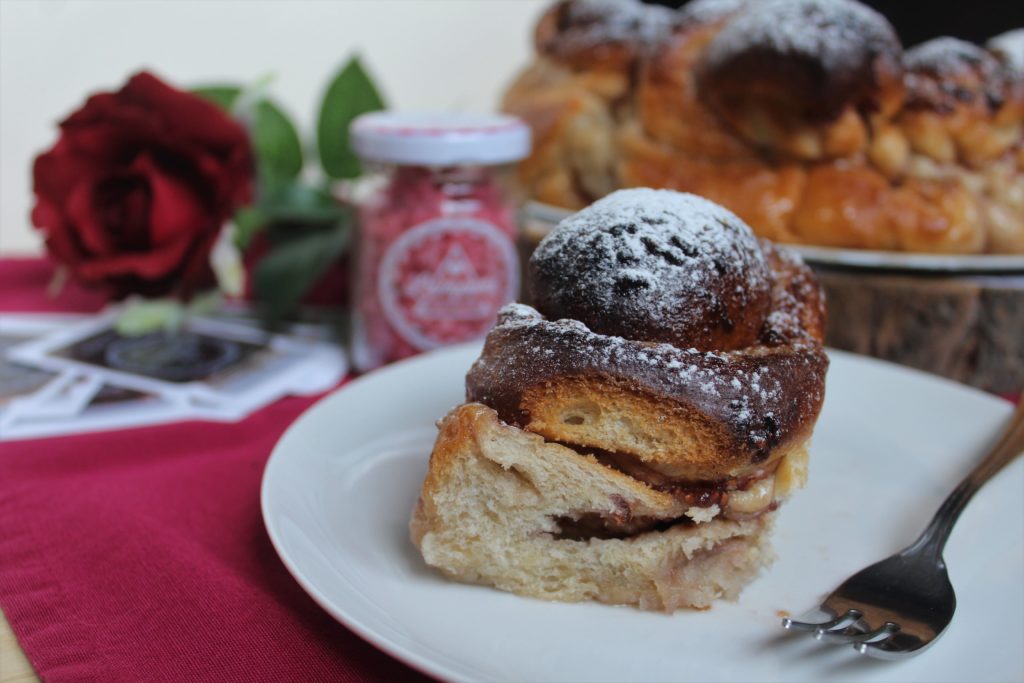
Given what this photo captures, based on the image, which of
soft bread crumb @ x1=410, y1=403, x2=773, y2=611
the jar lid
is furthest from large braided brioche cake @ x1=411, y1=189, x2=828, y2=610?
the jar lid

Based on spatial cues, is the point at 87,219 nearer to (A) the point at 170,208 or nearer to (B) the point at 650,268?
(A) the point at 170,208

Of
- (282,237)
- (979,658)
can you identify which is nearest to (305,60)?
(282,237)

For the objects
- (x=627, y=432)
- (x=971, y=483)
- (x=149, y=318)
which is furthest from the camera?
(x=149, y=318)

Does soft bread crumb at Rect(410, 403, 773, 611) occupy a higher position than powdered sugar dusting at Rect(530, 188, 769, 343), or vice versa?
powdered sugar dusting at Rect(530, 188, 769, 343)

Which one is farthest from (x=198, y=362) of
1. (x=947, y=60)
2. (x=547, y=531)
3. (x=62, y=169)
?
(x=947, y=60)

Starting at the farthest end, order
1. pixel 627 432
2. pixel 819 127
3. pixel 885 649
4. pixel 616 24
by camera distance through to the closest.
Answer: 1. pixel 616 24
2. pixel 819 127
3. pixel 627 432
4. pixel 885 649

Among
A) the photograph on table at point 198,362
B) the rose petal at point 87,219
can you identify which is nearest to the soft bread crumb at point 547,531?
the photograph on table at point 198,362

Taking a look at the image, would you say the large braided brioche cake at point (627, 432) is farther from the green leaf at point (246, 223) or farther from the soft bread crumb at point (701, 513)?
the green leaf at point (246, 223)

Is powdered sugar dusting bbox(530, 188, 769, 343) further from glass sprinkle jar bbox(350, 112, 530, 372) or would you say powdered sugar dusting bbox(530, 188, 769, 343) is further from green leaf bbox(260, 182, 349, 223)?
green leaf bbox(260, 182, 349, 223)
